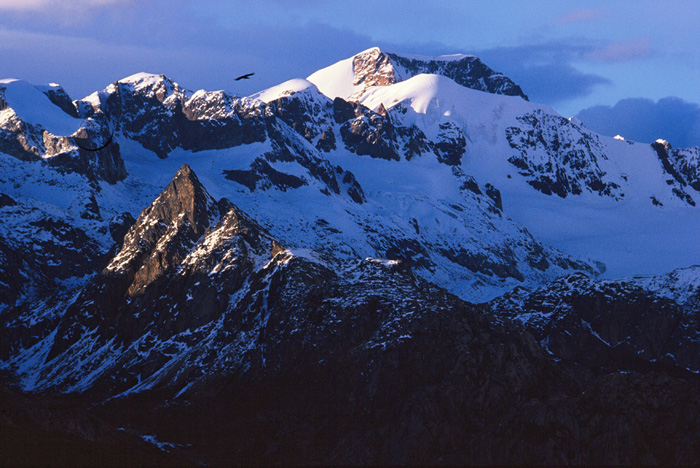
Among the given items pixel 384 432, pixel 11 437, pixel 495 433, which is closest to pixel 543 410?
pixel 495 433


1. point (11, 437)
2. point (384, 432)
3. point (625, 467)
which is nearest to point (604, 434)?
point (625, 467)

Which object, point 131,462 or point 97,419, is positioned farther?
point 97,419

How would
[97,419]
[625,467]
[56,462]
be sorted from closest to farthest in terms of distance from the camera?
1. [56,462]
2. [625,467]
3. [97,419]

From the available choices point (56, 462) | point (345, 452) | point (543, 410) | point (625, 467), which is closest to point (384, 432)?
point (345, 452)

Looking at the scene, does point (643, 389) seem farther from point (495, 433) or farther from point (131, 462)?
point (131, 462)

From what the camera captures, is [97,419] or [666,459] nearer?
[666,459]

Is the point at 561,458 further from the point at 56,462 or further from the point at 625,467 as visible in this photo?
the point at 56,462

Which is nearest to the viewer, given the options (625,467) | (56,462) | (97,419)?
(56,462)
